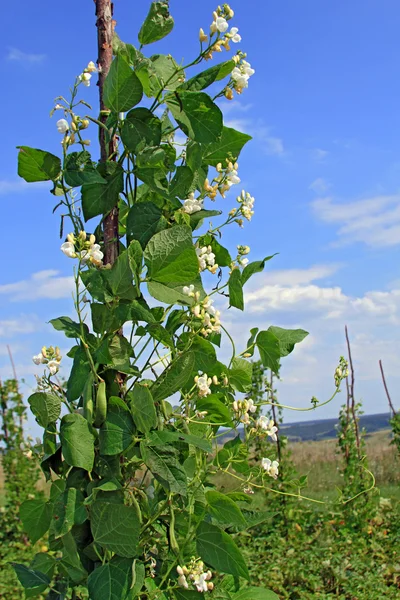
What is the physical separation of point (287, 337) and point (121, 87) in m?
0.72

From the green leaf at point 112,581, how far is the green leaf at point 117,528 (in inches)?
1.3

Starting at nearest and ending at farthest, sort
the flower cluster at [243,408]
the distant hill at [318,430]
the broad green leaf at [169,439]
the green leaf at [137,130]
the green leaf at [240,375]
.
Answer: the broad green leaf at [169,439] < the green leaf at [137,130] < the flower cluster at [243,408] < the green leaf at [240,375] < the distant hill at [318,430]

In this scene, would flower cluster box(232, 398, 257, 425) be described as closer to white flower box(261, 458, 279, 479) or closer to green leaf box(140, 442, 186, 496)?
white flower box(261, 458, 279, 479)

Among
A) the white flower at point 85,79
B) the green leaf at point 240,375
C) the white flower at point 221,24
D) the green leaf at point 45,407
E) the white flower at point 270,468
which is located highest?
the white flower at point 221,24

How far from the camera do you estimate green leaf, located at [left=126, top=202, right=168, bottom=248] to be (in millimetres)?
1341

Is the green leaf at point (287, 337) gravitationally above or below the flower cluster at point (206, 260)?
below

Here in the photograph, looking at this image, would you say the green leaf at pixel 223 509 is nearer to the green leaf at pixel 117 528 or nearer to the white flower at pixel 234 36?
the green leaf at pixel 117 528

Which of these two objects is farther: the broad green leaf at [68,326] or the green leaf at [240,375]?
the green leaf at [240,375]

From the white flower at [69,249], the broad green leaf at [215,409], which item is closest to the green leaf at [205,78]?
the white flower at [69,249]

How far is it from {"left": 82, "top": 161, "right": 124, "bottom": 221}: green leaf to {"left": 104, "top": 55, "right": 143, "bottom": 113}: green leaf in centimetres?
13

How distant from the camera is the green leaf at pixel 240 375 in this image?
1508 millimetres

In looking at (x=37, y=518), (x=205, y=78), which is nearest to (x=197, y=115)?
(x=205, y=78)

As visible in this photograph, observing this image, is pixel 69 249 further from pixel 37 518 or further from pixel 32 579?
pixel 32 579

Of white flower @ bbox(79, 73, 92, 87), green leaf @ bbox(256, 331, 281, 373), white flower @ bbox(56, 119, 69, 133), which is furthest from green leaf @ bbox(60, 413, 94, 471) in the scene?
white flower @ bbox(79, 73, 92, 87)
